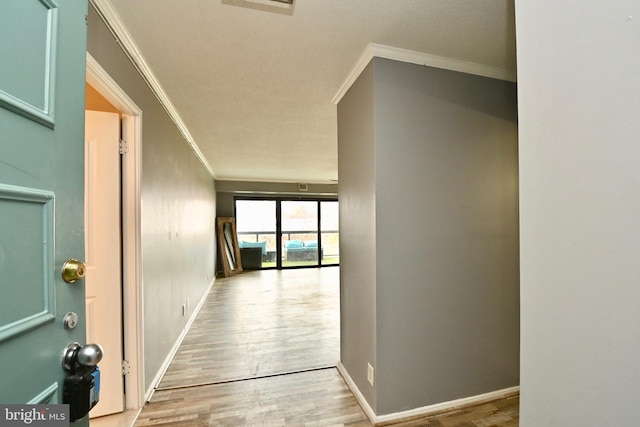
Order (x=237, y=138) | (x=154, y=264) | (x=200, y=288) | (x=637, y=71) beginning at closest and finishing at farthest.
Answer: (x=637, y=71) → (x=154, y=264) → (x=237, y=138) → (x=200, y=288)

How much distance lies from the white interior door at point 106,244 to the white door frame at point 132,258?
3 centimetres

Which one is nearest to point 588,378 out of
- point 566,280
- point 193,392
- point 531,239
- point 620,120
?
point 566,280

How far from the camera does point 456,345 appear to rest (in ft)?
5.74

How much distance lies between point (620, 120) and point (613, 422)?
1.91ft

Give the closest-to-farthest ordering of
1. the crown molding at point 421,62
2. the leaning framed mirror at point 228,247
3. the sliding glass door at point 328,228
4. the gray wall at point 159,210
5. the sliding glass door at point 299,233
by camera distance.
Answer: the gray wall at point 159,210 → the crown molding at point 421,62 → the leaning framed mirror at point 228,247 → the sliding glass door at point 299,233 → the sliding glass door at point 328,228

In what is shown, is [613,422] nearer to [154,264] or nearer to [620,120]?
[620,120]

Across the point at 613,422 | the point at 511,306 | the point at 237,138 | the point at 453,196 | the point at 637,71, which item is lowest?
the point at 511,306

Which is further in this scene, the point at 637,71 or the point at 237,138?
the point at 237,138

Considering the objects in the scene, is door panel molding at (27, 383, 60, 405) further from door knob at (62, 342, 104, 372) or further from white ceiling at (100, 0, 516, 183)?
white ceiling at (100, 0, 516, 183)

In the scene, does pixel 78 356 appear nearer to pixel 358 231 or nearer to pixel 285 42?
pixel 358 231

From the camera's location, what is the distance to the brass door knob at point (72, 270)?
673mm

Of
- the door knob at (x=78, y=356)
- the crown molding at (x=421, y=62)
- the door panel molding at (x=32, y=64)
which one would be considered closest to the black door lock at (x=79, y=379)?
the door knob at (x=78, y=356)

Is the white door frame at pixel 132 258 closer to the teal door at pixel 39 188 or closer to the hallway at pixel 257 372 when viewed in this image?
the hallway at pixel 257 372

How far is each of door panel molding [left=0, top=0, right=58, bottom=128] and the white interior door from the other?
122 cm
